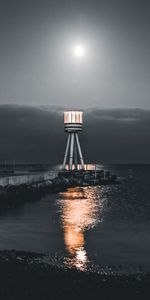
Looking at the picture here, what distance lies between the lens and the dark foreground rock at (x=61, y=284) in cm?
1252

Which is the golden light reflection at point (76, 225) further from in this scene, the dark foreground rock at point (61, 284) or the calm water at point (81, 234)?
the dark foreground rock at point (61, 284)

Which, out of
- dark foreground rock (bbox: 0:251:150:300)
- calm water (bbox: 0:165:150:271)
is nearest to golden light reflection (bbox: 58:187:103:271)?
calm water (bbox: 0:165:150:271)

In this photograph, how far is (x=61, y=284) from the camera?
13539 millimetres

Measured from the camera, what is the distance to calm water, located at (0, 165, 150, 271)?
59.7 ft

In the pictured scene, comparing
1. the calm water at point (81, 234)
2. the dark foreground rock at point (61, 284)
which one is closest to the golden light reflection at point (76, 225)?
the calm water at point (81, 234)

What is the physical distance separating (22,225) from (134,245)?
974cm

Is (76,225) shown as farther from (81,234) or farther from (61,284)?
(61,284)

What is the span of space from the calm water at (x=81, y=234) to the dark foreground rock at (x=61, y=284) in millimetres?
1576

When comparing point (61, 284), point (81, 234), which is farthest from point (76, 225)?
point (61, 284)

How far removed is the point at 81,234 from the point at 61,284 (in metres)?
10.6

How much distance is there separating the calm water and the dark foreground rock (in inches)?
62.0

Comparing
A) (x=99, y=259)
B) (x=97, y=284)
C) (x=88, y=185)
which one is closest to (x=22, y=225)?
(x=99, y=259)

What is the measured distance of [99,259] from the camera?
18.0 metres

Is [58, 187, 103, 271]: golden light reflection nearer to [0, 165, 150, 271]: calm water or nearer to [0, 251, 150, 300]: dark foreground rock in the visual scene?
[0, 165, 150, 271]: calm water
